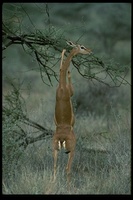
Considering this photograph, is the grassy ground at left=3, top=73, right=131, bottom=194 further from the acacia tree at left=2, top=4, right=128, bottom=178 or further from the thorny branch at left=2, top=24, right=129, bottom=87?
the thorny branch at left=2, top=24, right=129, bottom=87

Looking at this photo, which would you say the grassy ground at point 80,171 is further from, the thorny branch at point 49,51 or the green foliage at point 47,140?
the thorny branch at point 49,51

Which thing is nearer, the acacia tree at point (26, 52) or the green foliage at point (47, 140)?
the green foliage at point (47, 140)

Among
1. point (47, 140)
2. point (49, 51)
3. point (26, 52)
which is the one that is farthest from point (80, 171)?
point (26, 52)

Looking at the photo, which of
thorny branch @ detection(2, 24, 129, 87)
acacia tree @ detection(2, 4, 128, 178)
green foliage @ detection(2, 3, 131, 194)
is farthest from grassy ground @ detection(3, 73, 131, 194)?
thorny branch @ detection(2, 24, 129, 87)

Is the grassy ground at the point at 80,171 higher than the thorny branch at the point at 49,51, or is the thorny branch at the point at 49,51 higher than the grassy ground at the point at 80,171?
the thorny branch at the point at 49,51

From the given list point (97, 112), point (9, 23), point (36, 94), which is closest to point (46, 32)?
point (9, 23)

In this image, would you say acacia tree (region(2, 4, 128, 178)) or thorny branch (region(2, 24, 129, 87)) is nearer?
acacia tree (region(2, 4, 128, 178))

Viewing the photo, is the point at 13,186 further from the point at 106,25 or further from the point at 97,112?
the point at 106,25

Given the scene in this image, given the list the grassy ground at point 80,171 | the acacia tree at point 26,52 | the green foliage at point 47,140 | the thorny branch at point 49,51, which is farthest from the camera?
the thorny branch at point 49,51

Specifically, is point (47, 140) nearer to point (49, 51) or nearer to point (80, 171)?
point (80, 171)

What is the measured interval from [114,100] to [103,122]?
2.38 metres

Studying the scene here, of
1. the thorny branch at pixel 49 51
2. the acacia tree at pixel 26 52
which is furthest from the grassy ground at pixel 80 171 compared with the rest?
the thorny branch at pixel 49 51

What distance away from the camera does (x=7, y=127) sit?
30.7 ft

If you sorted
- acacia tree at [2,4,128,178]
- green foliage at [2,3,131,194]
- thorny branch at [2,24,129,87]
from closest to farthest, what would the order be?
green foliage at [2,3,131,194]
acacia tree at [2,4,128,178]
thorny branch at [2,24,129,87]
